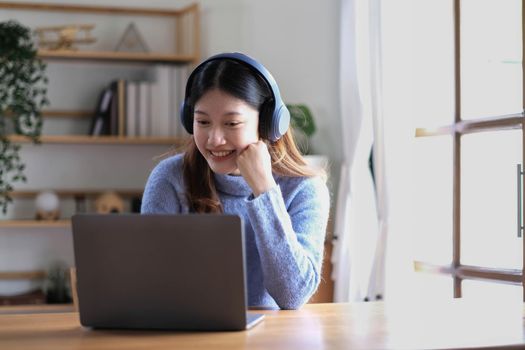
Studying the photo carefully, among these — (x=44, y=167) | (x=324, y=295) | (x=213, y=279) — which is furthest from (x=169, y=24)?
(x=213, y=279)

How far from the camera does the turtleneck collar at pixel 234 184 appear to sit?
83.3 inches

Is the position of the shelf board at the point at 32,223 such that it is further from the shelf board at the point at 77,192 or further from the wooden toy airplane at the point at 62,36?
the wooden toy airplane at the point at 62,36

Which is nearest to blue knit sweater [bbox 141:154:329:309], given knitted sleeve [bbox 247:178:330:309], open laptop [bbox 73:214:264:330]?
knitted sleeve [bbox 247:178:330:309]

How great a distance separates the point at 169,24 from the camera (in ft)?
16.3

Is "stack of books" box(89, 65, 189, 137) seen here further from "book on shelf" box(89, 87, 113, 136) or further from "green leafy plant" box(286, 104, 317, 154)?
"green leafy plant" box(286, 104, 317, 154)

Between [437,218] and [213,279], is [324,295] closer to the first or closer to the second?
[437,218]

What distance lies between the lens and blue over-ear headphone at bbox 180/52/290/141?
1.99 metres

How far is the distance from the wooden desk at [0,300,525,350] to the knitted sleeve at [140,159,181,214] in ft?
1.34

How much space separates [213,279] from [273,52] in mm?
3374

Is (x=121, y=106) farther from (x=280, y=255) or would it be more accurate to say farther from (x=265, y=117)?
(x=280, y=255)

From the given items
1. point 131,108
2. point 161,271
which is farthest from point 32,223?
point 161,271

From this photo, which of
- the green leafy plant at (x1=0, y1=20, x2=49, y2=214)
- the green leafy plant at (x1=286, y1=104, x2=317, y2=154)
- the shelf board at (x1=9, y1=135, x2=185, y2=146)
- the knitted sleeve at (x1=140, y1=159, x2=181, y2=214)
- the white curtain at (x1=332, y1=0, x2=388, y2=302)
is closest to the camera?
the knitted sleeve at (x1=140, y1=159, x2=181, y2=214)

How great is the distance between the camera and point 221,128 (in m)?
1.95

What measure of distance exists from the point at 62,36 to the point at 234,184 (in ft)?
9.07
